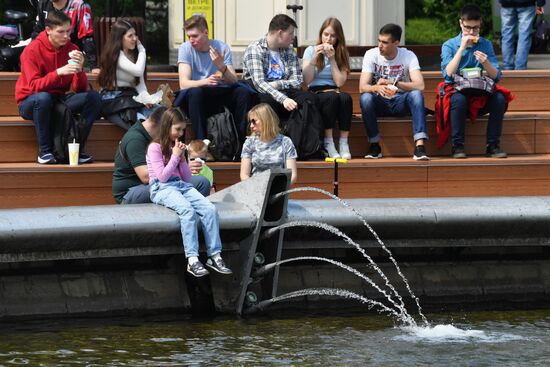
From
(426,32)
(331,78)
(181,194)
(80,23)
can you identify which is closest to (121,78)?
(80,23)

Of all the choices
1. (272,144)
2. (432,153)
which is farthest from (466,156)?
(272,144)

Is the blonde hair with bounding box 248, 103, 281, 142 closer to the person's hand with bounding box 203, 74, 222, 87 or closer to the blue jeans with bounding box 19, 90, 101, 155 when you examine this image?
the person's hand with bounding box 203, 74, 222, 87

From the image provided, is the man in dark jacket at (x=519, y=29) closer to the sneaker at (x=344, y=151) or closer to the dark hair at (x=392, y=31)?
the dark hair at (x=392, y=31)

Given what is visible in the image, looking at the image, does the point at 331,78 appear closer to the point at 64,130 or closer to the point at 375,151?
the point at 375,151

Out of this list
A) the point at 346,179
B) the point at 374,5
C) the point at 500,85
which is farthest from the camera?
the point at 374,5

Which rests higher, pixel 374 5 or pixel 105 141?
pixel 374 5

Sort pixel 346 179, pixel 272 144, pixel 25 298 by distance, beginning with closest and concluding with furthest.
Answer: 1. pixel 25 298
2. pixel 272 144
3. pixel 346 179

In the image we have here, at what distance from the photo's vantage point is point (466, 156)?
1319 centimetres

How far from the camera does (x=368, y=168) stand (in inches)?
498

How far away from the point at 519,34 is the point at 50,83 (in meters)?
5.82

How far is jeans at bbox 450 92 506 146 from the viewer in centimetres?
1295

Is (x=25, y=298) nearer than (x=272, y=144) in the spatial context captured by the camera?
Yes

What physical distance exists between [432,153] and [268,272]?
11.1 ft

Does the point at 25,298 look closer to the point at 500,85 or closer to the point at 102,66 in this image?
the point at 102,66
